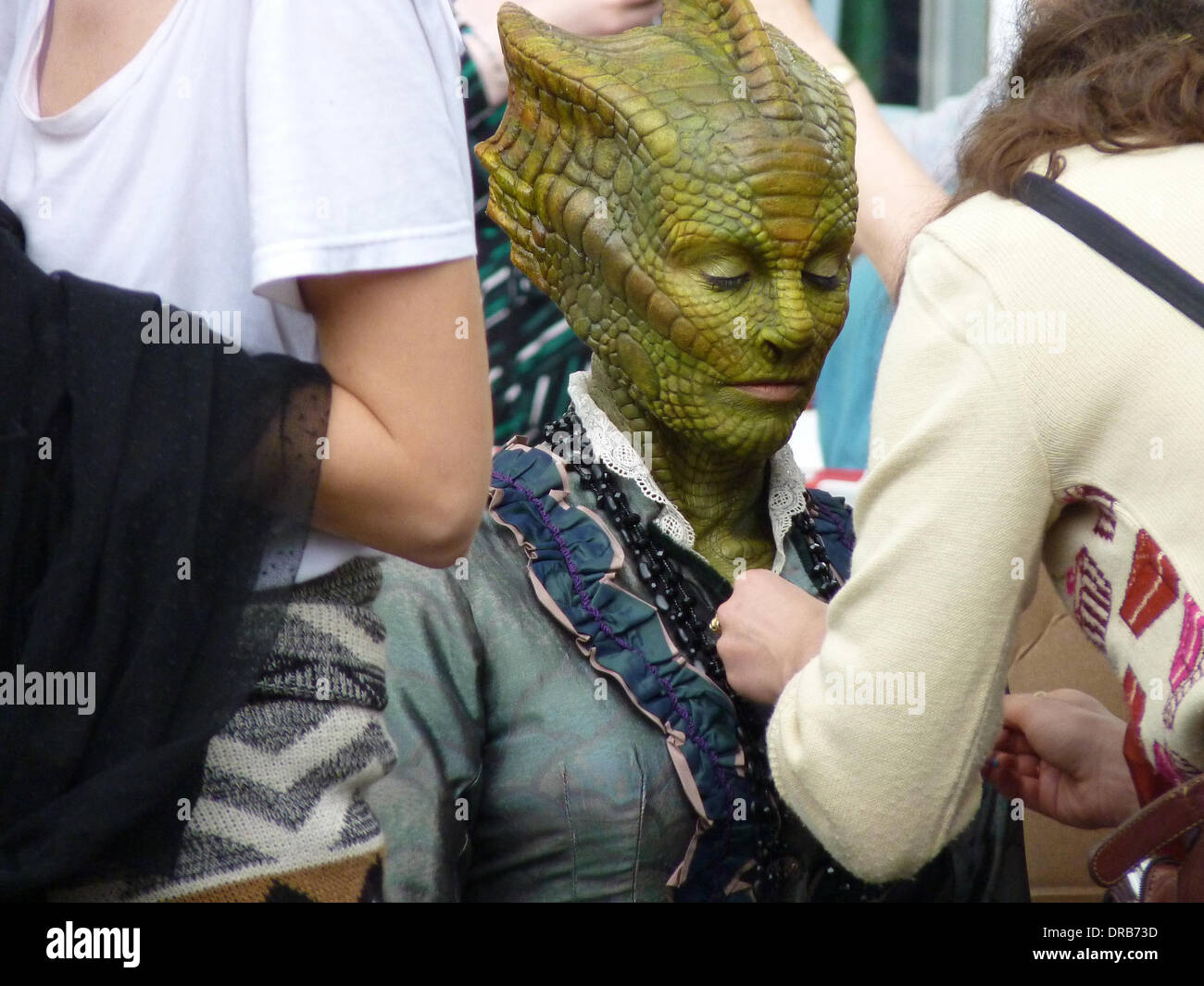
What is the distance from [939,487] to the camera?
3.12 feet

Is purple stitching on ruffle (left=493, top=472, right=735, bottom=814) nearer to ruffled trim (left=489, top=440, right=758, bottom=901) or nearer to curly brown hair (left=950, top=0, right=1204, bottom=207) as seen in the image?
ruffled trim (left=489, top=440, right=758, bottom=901)

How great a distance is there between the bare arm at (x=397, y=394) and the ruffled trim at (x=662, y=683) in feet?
1.66

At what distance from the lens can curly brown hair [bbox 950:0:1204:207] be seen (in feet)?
3.24

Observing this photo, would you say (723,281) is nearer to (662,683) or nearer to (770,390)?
(770,390)

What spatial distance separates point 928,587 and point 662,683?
1.47 feet

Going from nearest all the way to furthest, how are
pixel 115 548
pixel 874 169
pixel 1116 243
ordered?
pixel 115 548, pixel 1116 243, pixel 874 169

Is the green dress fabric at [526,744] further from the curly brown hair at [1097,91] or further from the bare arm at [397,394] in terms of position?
the curly brown hair at [1097,91]

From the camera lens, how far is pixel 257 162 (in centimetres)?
83

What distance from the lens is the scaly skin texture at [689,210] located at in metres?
1.34

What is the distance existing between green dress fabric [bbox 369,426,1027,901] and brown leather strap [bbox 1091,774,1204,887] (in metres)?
0.44

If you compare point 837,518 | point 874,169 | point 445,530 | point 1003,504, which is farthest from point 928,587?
point 874,169

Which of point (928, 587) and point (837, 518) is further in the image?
point (837, 518)
